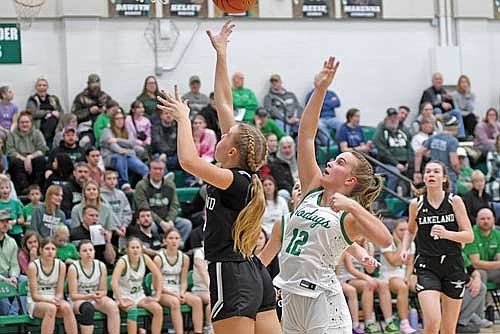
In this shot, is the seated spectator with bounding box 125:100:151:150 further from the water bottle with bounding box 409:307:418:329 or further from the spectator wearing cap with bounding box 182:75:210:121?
the water bottle with bounding box 409:307:418:329

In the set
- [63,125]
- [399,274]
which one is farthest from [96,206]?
[399,274]

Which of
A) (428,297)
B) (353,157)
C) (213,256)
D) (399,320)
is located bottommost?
(399,320)

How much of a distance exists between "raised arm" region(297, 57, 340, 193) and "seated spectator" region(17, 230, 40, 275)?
19.6 ft

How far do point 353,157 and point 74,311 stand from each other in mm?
5878

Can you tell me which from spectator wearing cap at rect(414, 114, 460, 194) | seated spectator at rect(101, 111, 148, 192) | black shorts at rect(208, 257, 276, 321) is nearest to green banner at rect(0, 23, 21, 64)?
seated spectator at rect(101, 111, 148, 192)

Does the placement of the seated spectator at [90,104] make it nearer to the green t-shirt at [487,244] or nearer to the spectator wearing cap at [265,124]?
the spectator wearing cap at [265,124]

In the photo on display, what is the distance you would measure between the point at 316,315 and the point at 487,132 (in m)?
10.8

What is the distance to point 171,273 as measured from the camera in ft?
35.4

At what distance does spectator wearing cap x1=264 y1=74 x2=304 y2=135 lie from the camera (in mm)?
14875

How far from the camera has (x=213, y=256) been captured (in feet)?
17.0

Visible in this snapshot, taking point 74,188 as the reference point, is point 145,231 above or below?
below

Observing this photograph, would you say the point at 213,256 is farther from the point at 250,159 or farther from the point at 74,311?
the point at 74,311

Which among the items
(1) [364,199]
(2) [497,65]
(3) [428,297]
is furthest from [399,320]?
(2) [497,65]

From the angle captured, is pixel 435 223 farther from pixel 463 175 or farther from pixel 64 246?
pixel 463 175
